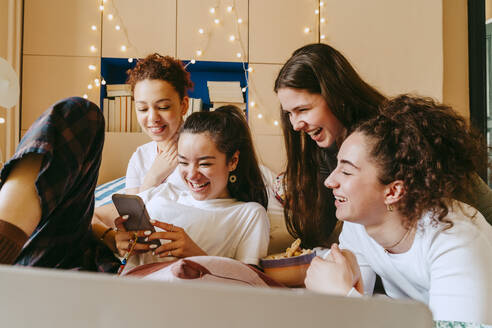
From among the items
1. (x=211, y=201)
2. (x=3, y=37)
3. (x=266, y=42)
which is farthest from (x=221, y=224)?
(x=3, y=37)

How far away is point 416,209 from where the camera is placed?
822 mm

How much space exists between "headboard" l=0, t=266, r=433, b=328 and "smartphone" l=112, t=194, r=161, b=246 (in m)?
0.69

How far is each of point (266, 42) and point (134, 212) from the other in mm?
1782

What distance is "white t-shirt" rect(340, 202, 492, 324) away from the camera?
2.28 feet

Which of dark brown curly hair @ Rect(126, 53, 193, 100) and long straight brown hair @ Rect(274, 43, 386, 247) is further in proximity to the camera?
dark brown curly hair @ Rect(126, 53, 193, 100)

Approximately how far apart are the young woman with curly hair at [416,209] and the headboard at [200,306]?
1.60 feet

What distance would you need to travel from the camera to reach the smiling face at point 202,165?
1222 millimetres

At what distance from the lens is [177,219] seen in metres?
1.18

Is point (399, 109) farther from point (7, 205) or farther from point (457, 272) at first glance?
point (7, 205)

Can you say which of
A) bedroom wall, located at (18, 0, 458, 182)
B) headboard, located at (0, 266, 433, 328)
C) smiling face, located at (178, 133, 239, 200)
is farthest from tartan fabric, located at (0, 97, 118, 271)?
bedroom wall, located at (18, 0, 458, 182)

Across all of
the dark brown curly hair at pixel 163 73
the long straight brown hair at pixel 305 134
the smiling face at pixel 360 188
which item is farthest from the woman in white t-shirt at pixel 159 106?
the smiling face at pixel 360 188

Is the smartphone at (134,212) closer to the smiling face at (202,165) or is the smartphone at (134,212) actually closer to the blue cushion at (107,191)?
the smiling face at (202,165)

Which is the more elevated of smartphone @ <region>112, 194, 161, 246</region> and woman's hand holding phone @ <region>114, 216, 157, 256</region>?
smartphone @ <region>112, 194, 161, 246</region>

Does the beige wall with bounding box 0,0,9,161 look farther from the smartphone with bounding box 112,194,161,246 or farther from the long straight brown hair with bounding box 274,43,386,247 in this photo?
the long straight brown hair with bounding box 274,43,386,247
